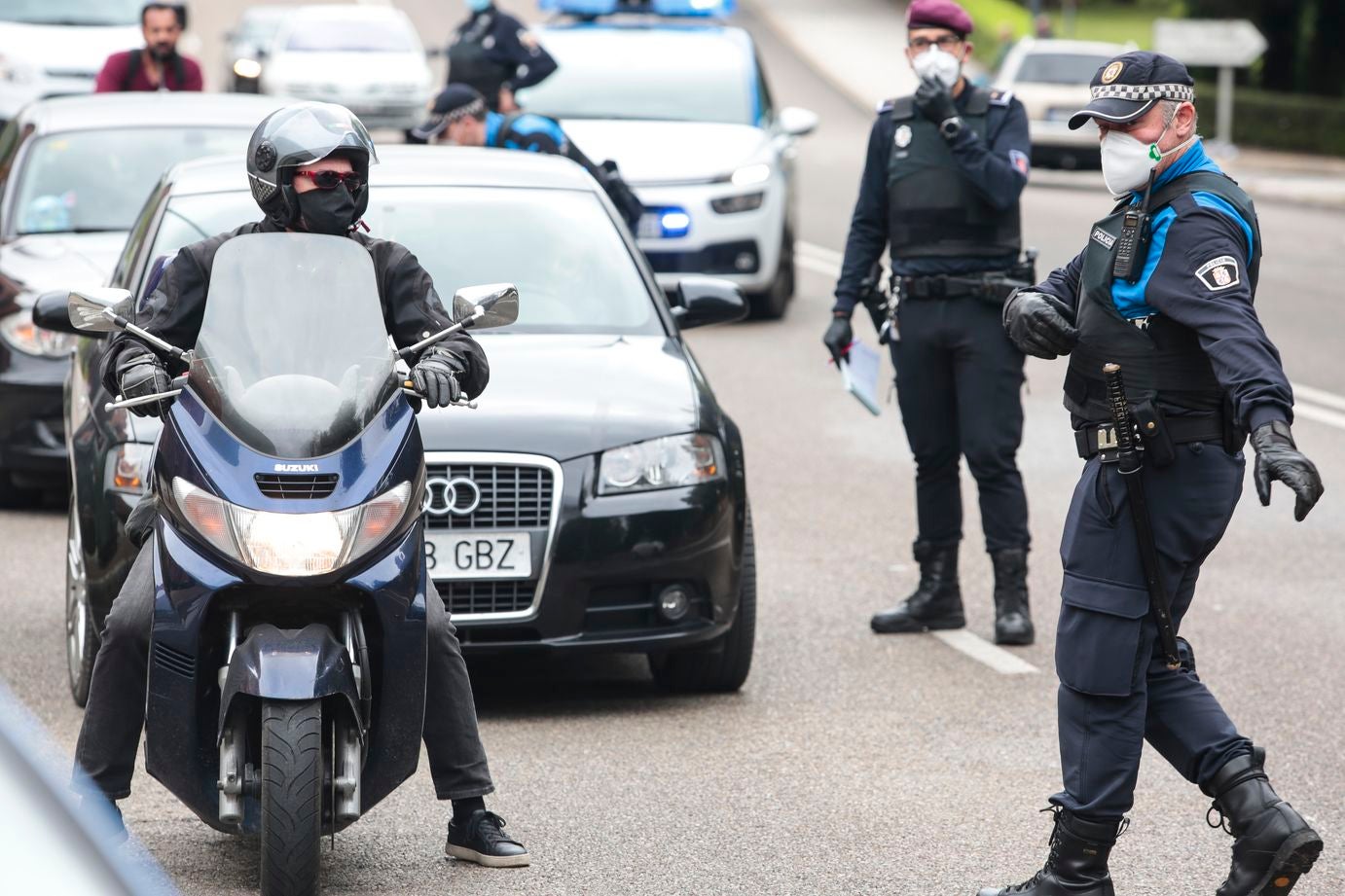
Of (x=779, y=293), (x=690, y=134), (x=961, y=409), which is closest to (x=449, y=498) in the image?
(x=961, y=409)

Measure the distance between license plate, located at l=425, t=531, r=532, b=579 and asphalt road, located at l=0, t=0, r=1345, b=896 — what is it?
1.60ft

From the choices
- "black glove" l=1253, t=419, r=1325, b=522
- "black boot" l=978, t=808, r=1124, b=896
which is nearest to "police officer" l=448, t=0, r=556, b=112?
"black boot" l=978, t=808, r=1124, b=896

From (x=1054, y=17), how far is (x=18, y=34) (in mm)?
50457

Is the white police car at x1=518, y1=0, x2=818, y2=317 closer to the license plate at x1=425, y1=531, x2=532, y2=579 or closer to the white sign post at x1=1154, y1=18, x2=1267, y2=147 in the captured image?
the license plate at x1=425, y1=531, x2=532, y2=579

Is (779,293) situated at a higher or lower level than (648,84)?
lower

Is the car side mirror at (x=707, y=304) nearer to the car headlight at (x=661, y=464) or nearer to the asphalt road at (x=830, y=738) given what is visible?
the car headlight at (x=661, y=464)

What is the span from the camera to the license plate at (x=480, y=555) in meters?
6.30

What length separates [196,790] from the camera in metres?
4.63

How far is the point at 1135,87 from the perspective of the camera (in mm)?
4676

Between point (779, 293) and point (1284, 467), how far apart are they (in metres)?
12.1

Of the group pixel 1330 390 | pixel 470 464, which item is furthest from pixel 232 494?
pixel 1330 390

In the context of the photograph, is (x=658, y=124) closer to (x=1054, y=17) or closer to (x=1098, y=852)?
(x=1098, y=852)

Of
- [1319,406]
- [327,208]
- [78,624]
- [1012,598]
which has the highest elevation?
[327,208]

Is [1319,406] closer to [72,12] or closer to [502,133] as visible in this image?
[502,133]
